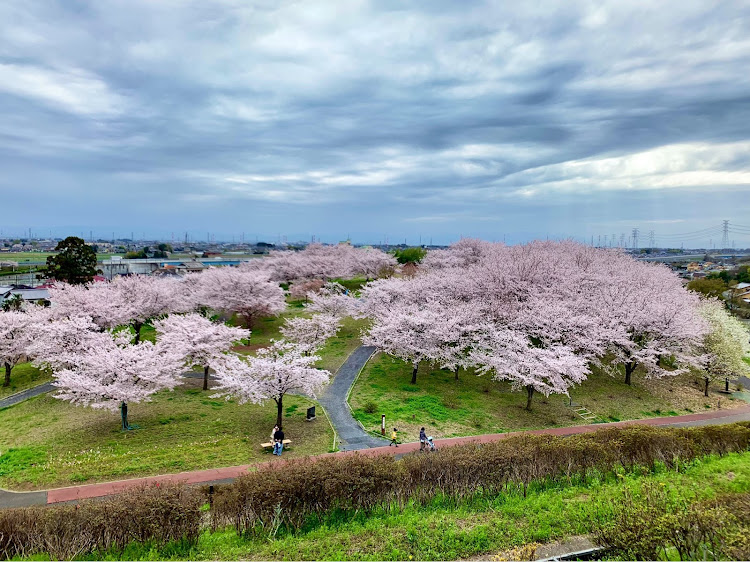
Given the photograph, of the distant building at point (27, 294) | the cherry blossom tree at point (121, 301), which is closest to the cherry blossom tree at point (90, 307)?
the cherry blossom tree at point (121, 301)

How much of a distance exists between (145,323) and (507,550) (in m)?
42.7

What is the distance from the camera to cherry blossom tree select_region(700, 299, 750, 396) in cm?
2903

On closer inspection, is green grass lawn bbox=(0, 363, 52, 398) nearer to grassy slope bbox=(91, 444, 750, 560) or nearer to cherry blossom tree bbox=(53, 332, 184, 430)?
cherry blossom tree bbox=(53, 332, 184, 430)

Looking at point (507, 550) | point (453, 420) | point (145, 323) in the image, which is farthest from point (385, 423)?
point (145, 323)

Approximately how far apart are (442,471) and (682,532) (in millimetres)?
5965

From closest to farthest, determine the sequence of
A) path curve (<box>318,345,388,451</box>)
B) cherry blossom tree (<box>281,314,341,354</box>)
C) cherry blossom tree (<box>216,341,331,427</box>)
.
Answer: cherry blossom tree (<box>216,341,331,427</box>)
path curve (<box>318,345,388,451</box>)
cherry blossom tree (<box>281,314,341,354</box>)

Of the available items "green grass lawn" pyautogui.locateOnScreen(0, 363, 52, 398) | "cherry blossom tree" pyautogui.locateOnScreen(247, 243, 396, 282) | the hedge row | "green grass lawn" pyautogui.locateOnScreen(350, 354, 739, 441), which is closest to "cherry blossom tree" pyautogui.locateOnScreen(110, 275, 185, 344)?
"green grass lawn" pyautogui.locateOnScreen(0, 363, 52, 398)

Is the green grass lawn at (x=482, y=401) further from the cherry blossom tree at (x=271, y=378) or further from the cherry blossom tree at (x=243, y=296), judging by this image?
the cherry blossom tree at (x=243, y=296)

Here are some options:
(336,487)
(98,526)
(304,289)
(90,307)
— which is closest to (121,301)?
(90,307)

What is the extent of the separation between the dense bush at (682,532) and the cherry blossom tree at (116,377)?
63.8 ft

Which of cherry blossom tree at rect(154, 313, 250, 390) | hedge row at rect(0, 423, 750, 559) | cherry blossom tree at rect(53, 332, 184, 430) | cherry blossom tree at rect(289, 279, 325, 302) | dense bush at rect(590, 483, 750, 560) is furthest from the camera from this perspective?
cherry blossom tree at rect(289, 279, 325, 302)

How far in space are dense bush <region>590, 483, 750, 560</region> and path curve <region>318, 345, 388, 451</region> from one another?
40.1 ft

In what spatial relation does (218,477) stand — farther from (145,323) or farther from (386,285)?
(145,323)

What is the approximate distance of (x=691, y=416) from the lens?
2514cm
